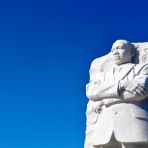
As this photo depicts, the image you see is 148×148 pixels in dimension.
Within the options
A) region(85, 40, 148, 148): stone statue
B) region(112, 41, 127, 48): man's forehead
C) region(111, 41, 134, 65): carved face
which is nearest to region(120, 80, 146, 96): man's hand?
region(85, 40, 148, 148): stone statue

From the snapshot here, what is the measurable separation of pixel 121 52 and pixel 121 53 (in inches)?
0.8

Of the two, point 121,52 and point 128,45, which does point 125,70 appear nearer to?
point 121,52

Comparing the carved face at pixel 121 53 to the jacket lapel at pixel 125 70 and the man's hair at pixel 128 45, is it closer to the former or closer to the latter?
the man's hair at pixel 128 45

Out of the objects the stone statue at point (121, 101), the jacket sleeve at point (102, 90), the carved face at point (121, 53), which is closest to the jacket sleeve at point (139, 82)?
the stone statue at point (121, 101)

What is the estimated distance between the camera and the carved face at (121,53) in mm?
7828

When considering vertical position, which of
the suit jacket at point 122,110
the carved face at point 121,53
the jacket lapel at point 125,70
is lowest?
the suit jacket at point 122,110

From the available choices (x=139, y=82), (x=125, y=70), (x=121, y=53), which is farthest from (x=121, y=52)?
(x=139, y=82)

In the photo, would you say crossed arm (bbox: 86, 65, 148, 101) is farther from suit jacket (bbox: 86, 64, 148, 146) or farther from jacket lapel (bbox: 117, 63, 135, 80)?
jacket lapel (bbox: 117, 63, 135, 80)

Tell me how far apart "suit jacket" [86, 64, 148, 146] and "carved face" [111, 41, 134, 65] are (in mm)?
167

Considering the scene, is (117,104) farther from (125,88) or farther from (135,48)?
(135,48)

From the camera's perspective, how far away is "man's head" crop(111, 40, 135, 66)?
25.7 feet

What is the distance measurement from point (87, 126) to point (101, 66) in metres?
1.31

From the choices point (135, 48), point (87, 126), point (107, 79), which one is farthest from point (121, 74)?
point (87, 126)

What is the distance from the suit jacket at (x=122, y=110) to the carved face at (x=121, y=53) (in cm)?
17
